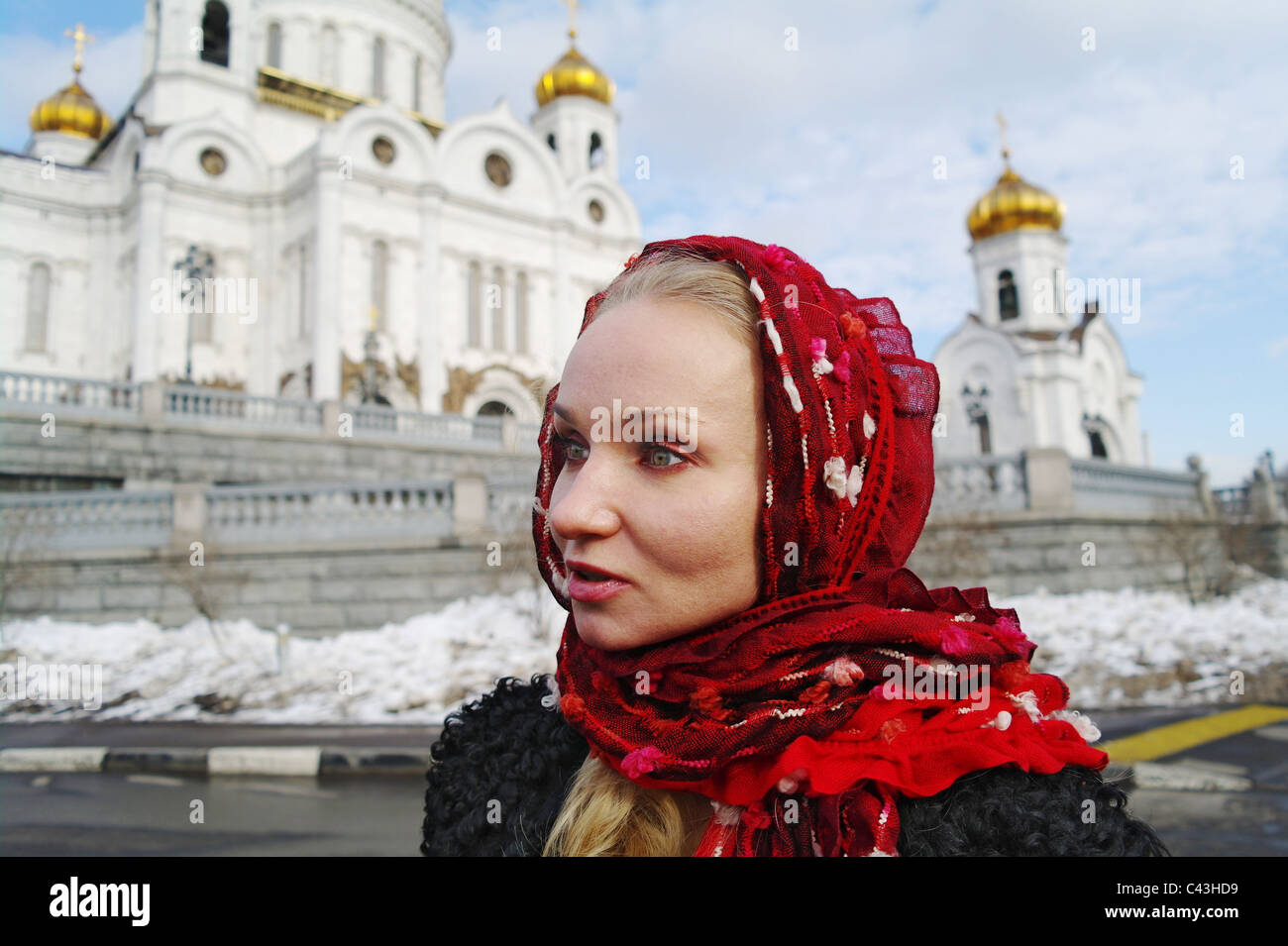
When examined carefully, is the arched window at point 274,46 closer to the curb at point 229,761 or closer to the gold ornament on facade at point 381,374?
the gold ornament on facade at point 381,374

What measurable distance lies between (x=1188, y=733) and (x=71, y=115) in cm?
3845

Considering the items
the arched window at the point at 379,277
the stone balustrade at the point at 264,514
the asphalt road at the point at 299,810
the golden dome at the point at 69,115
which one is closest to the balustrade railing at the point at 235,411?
the stone balustrade at the point at 264,514

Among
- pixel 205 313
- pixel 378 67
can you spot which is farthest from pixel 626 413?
pixel 378 67

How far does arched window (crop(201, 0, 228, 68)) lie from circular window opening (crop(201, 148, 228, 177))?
14.0ft

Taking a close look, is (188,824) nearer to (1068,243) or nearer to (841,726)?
(841,726)

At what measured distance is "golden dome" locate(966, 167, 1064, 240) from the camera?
2938 centimetres

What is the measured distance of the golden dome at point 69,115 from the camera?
30.6 metres

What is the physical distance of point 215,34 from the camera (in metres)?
27.9

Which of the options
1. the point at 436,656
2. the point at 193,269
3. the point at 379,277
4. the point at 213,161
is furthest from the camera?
the point at 379,277

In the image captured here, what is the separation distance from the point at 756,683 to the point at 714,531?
211 millimetres

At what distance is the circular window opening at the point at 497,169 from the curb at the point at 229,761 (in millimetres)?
24994

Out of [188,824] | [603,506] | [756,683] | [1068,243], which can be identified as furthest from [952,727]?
[1068,243]

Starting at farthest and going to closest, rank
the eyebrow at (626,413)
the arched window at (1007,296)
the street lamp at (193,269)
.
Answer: the arched window at (1007,296) < the street lamp at (193,269) < the eyebrow at (626,413)

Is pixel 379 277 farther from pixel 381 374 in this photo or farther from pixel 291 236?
pixel 381 374
